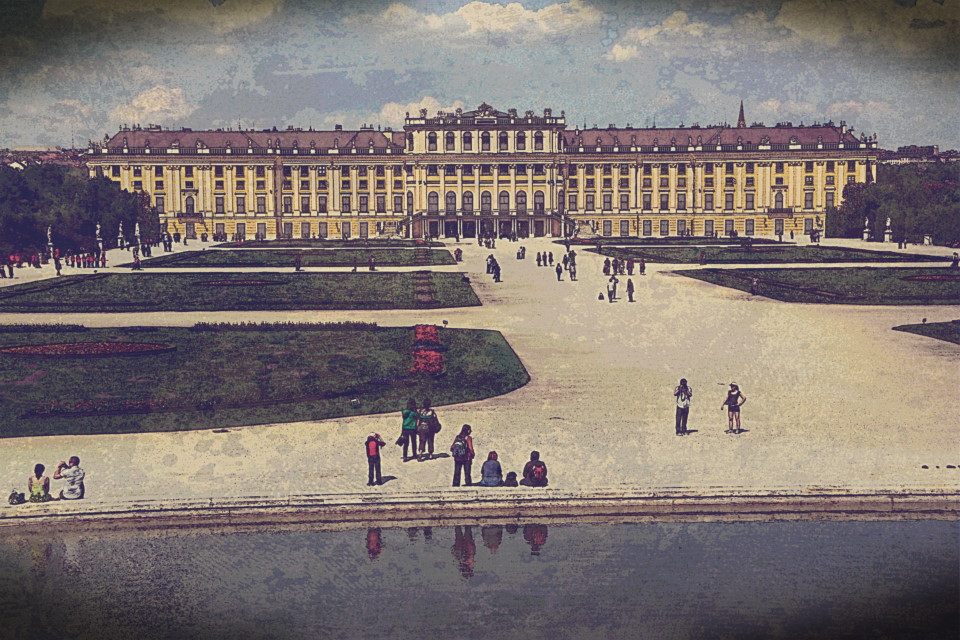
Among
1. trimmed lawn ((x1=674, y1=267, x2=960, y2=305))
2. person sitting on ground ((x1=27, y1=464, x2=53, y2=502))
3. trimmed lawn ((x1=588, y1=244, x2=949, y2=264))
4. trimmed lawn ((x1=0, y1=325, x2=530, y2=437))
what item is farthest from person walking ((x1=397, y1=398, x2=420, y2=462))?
trimmed lawn ((x1=588, y1=244, x2=949, y2=264))

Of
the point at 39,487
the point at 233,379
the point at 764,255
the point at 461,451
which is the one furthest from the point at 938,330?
the point at 764,255

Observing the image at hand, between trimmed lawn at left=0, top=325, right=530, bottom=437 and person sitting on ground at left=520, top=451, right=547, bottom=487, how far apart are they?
5102 mm

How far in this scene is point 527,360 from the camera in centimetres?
3028

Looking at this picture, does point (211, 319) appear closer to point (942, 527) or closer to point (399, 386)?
point (399, 386)

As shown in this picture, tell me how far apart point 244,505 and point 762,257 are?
62822mm

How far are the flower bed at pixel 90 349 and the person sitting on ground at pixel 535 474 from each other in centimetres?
1669

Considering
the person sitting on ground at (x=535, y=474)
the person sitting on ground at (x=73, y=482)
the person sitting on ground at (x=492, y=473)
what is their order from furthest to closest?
the person sitting on ground at (x=492, y=473)
the person sitting on ground at (x=535, y=474)
the person sitting on ground at (x=73, y=482)

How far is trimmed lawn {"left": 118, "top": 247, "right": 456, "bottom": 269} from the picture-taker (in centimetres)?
7250

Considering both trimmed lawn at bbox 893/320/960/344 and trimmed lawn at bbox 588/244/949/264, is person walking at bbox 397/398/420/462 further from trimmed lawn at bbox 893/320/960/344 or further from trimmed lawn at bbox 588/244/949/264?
trimmed lawn at bbox 588/244/949/264

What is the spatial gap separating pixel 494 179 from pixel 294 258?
62.8 metres

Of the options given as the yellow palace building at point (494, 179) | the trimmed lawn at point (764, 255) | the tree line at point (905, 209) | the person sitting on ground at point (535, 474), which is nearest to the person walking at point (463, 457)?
the person sitting on ground at point (535, 474)

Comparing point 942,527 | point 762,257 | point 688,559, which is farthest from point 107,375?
point 762,257

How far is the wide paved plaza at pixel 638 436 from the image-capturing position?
18000 millimetres

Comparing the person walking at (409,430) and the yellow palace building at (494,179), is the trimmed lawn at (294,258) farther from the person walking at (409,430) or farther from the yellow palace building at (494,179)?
the person walking at (409,430)
